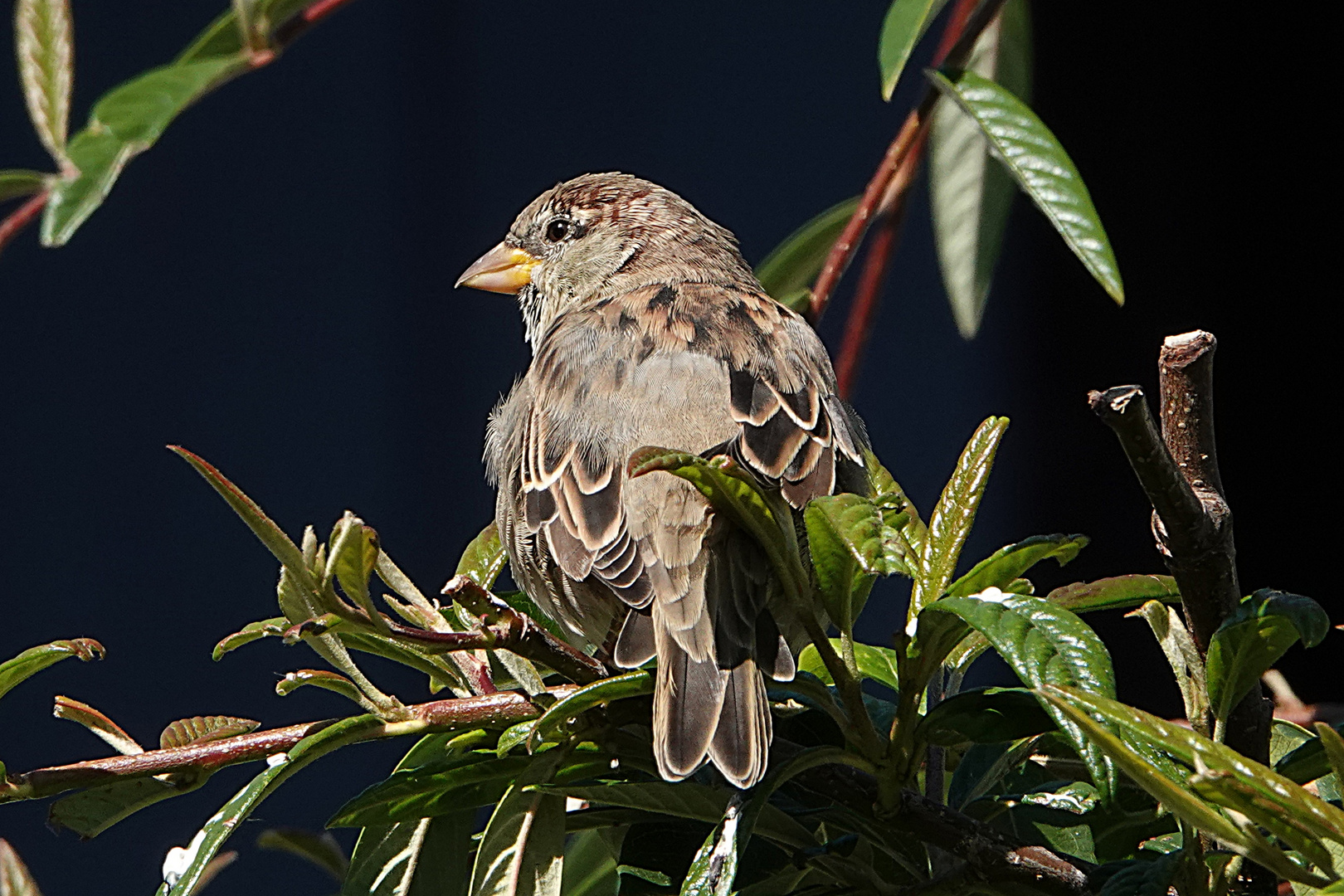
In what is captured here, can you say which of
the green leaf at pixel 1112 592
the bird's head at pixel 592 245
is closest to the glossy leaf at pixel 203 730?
the green leaf at pixel 1112 592

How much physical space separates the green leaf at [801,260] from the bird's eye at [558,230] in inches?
34.2

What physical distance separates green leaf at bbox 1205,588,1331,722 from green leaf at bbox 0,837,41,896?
0.94m

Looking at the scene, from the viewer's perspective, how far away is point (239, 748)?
124cm

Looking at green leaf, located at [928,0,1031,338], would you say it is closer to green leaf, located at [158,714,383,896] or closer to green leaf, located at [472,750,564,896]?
green leaf, located at [472,750,564,896]

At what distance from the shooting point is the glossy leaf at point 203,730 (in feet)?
4.25

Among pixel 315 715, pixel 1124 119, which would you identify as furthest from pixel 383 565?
pixel 1124 119

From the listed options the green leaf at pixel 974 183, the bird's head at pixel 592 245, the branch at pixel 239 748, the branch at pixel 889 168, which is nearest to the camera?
the branch at pixel 239 748

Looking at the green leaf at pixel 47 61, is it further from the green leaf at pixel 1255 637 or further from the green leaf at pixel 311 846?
the green leaf at pixel 1255 637

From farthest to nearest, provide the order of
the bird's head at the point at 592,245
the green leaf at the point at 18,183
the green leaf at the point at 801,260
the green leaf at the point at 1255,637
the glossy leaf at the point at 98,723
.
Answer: the bird's head at the point at 592,245, the green leaf at the point at 801,260, the green leaf at the point at 18,183, the glossy leaf at the point at 98,723, the green leaf at the point at 1255,637

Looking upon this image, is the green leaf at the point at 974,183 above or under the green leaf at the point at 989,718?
above

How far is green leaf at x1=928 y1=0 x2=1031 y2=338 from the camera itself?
8.01 ft

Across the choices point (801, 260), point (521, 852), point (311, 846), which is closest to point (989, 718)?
point (521, 852)

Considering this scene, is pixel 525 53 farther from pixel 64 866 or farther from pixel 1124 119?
pixel 64 866

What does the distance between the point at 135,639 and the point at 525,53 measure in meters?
2.55
